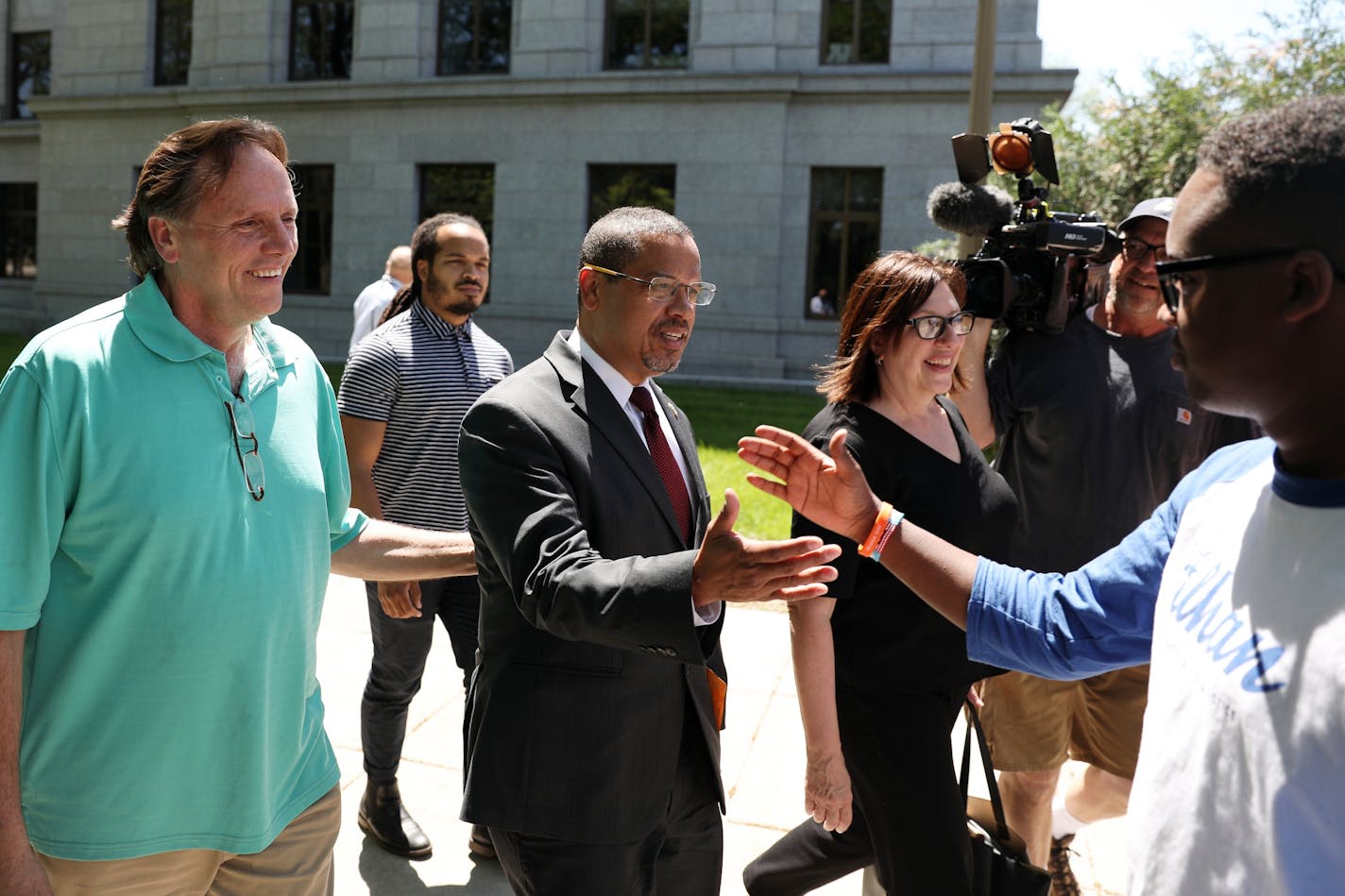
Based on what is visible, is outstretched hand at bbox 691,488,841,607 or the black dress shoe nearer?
outstretched hand at bbox 691,488,841,607

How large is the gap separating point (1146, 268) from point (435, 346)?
2.71 m

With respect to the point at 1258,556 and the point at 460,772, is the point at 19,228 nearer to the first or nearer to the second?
the point at 460,772

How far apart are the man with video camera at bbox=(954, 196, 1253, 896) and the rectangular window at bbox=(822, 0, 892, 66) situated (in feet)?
59.6

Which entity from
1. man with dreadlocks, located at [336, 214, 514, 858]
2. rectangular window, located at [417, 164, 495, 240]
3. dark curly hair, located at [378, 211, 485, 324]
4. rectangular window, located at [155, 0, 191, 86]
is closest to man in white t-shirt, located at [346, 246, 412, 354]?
dark curly hair, located at [378, 211, 485, 324]

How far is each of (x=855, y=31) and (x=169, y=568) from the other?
68.1 feet

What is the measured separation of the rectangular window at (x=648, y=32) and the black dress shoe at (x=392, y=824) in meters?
19.7

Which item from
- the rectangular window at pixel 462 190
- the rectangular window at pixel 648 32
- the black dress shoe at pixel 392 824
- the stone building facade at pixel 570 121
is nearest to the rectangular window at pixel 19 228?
the stone building facade at pixel 570 121

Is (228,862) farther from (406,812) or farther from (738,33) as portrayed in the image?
(738,33)

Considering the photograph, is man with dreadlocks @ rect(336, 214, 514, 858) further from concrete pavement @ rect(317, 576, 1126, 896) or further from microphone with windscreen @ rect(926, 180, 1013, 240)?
microphone with windscreen @ rect(926, 180, 1013, 240)

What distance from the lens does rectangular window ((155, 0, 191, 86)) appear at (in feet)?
84.7

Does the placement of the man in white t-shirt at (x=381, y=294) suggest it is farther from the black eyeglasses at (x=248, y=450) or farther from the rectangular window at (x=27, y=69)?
the rectangular window at (x=27, y=69)

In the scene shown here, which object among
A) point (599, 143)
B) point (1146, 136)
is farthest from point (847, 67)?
point (1146, 136)

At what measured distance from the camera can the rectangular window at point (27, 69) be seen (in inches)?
1148

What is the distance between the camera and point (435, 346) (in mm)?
4445
